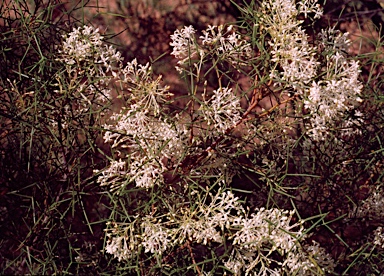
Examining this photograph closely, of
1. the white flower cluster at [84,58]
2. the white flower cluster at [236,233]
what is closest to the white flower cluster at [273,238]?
the white flower cluster at [236,233]

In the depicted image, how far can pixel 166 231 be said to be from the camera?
0.64 m

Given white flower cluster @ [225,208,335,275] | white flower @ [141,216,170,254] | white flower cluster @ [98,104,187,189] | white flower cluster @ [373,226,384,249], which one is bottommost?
white flower cluster @ [373,226,384,249]

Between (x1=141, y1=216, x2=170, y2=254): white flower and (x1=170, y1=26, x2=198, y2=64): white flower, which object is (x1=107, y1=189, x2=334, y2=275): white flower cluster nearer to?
(x1=141, y1=216, x2=170, y2=254): white flower

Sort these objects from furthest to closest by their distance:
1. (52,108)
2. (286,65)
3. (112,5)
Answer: (112,5) < (52,108) < (286,65)

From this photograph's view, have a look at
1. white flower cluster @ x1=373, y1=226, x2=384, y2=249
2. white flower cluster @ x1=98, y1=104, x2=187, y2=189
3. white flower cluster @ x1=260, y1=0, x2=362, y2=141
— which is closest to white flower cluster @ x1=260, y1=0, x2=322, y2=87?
white flower cluster @ x1=260, y1=0, x2=362, y2=141

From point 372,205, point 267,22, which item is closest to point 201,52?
point 267,22

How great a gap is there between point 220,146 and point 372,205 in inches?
9.2

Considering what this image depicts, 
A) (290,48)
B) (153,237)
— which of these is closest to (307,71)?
(290,48)

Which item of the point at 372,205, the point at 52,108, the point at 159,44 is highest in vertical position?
the point at 52,108

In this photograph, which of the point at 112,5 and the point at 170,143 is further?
the point at 112,5

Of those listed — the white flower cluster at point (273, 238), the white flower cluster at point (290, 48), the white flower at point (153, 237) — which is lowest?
the white flower cluster at point (273, 238)

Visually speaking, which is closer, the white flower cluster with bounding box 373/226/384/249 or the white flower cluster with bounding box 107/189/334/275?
the white flower cluster with bounding box 107/189/334/275

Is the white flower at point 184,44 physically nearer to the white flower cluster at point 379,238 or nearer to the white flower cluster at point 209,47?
the white flower cluster at point 209,47

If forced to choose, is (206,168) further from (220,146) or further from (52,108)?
(52,108)
